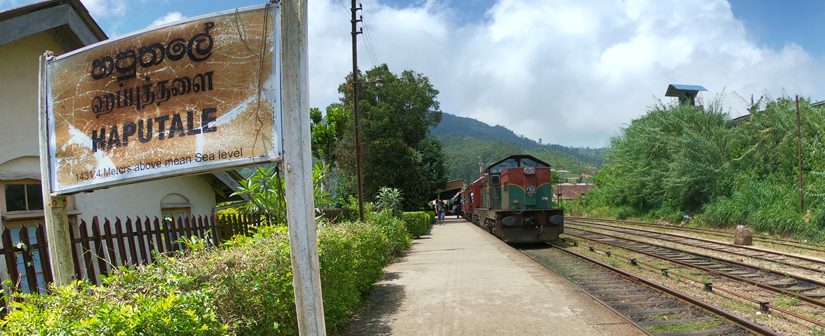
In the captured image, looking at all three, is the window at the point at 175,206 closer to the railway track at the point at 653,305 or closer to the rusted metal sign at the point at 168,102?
the rusted metal sign at the point at 168,102

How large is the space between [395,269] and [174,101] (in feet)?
32.5

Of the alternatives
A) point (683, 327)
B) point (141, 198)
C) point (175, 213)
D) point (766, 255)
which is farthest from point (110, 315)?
point (766, 255)

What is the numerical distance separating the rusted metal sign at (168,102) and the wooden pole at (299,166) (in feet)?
0.26

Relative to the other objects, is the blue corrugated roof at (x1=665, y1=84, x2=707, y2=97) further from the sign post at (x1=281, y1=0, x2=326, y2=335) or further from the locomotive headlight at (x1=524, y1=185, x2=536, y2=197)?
the sign post at (x1=281, y1=0, x2=326, y2=335)

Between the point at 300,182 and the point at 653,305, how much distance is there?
678 cm

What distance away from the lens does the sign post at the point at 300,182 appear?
3004 millimetres

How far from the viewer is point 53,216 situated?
3713 millimetres

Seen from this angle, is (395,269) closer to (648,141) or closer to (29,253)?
(29,253)

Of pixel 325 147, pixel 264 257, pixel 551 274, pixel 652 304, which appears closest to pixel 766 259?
pixel 551 274

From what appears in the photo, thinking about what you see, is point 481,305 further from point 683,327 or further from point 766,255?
point 766,255

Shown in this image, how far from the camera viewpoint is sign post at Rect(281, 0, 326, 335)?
300cm

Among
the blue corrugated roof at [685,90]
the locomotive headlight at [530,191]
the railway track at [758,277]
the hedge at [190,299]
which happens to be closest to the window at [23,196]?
the hedge at [190,299]

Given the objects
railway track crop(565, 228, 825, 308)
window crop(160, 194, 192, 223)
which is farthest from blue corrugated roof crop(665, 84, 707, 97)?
window crop(160, 194, 192, 223)

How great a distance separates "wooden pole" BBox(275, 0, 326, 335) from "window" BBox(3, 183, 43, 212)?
5.13 m
